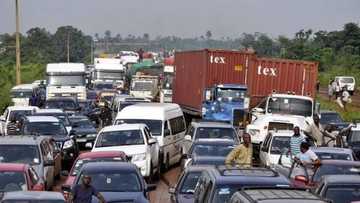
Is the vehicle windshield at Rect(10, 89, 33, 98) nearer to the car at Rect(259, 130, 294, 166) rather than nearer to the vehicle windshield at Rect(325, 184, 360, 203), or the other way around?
the car at Rect(259, 130, 294, 166)

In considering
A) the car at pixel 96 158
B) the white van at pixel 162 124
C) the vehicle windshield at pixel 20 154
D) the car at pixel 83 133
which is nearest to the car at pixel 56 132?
the white van at pixel 162 124

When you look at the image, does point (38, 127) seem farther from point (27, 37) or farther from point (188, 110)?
point (27, 37)

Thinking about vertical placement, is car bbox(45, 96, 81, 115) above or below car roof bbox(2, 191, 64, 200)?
below

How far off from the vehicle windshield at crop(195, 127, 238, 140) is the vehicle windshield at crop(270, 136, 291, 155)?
1.99m

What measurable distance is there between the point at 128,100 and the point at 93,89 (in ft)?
90.4

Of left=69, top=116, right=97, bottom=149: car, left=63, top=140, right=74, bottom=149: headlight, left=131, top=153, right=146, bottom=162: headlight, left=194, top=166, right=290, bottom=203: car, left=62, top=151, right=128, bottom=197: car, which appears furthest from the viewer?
left=69, top=116, right=97, bottom=149: car

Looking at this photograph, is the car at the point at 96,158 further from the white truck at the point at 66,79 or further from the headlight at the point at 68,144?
the white truck at the point at 66,79

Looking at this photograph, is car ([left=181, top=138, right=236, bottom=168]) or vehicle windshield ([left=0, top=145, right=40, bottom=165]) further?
car ([left=181, top=138, right=236, bottom=168])

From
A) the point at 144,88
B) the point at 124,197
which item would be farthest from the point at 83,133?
the point at 144,88

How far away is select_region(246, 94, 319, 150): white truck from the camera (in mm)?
31938

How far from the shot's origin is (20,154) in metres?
23.1

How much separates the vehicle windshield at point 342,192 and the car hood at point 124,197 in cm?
407

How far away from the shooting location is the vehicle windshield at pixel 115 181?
17500 mm

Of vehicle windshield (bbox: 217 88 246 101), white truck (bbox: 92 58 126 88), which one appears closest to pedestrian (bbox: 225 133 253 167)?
vehicle windshield (bbox: 217 88 246 101)
